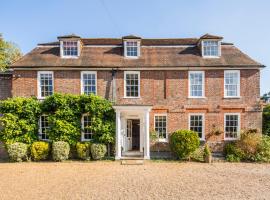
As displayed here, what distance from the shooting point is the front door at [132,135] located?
1803cm

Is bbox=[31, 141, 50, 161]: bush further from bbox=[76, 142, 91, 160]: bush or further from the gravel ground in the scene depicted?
bbox=[76, 142, 91, 160]: bush

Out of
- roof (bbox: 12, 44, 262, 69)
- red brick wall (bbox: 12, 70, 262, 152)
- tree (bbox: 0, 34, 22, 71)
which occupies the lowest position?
red brick wall (bbox: 12, 70, 262, 152)

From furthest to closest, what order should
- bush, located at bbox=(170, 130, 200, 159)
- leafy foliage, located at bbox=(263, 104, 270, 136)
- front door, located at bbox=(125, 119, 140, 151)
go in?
leafy foliage, located at bbox=(263, 104, 270, 136) < front door, located at bbox=(125, 119, 140, 151) < bush, located at bbox=(170, 130, 200, 159)

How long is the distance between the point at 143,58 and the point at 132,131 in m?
6.26

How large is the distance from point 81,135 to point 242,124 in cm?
1253

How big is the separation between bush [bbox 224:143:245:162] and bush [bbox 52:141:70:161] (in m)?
11.6

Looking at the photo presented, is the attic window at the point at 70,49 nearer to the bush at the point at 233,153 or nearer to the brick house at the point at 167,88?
the brick house at the point at 167,88

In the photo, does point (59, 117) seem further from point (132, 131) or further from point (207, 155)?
point (207, 155)

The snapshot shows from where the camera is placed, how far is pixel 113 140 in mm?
15641

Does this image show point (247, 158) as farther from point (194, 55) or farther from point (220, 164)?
point (194, 55)

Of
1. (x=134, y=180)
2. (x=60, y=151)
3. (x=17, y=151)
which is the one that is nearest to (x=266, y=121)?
(x=134, y=180)

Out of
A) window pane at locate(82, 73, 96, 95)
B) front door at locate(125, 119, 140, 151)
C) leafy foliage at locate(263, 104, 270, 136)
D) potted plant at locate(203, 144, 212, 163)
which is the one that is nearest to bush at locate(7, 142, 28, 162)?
window pane at locate(82, 73, 96, 95)

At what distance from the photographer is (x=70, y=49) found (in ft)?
58.9

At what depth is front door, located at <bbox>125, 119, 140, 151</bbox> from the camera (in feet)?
59.2
